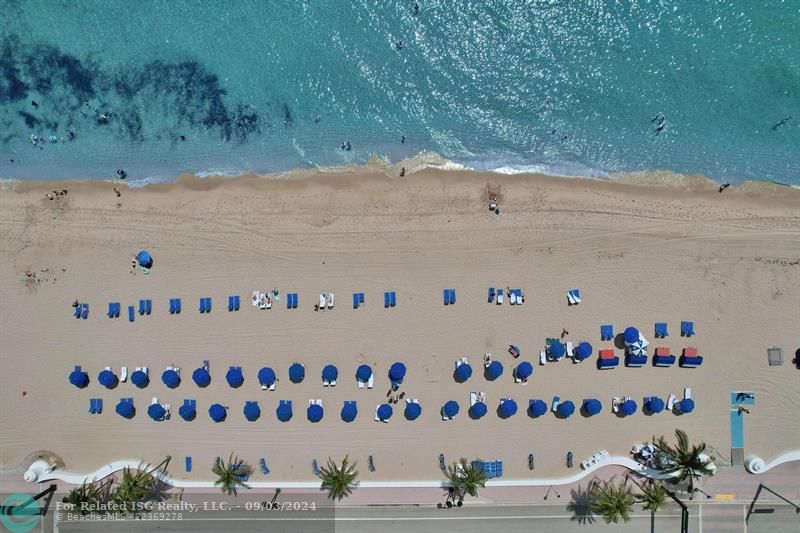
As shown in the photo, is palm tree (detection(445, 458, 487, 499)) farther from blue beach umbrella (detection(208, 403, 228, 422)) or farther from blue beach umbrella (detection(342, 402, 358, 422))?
blue beach umbrella (detection(208, 403, 228, 422))

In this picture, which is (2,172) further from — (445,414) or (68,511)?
(445,414)

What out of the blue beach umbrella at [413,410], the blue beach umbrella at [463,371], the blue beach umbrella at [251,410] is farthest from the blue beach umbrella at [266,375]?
the blue beach umbrella at [463,371]

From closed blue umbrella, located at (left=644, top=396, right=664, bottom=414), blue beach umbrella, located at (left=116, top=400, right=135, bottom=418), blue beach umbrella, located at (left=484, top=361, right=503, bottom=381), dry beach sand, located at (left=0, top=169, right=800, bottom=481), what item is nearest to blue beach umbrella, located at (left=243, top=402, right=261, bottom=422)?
dry beach sand, located at (left=0, top=169, right=800, bottom=481)

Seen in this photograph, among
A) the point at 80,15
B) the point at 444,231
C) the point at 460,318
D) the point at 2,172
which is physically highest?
the point at 80,15

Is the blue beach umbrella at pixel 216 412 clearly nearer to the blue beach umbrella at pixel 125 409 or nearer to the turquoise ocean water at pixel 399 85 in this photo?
the blue beach umbrella at pixel 125 409

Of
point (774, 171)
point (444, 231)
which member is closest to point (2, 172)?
point (444, 231)

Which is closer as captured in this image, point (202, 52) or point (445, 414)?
point (445, 414)
